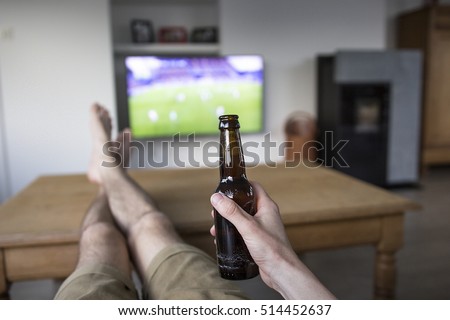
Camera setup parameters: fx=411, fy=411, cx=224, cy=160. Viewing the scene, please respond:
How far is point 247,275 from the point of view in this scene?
0.19m

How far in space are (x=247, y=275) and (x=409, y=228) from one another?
113cm

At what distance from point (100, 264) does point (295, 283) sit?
0.28 metres

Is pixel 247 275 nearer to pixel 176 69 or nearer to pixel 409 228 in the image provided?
pixel 176 69

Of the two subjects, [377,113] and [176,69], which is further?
[377,113]

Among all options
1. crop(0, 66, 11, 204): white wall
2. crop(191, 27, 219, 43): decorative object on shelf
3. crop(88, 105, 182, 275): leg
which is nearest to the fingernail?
crop(88, 105, 182, 275): leg

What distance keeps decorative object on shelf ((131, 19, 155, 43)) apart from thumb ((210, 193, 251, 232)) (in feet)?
5.10

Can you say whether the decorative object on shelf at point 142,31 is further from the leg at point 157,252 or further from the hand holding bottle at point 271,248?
the hand holding bottle at point 271,248

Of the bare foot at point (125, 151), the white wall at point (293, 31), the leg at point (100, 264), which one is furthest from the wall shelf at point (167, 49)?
the leg at point (100, 264)

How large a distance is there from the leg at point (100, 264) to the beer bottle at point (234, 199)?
20 cm

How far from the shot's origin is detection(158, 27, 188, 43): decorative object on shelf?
6.15 ft

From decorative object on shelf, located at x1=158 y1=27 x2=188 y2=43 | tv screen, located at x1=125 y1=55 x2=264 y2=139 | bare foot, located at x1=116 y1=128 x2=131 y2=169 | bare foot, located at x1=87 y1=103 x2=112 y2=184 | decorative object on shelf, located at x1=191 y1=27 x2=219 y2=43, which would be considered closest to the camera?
tv screen, located at x1=125 y1=55 x2=264 y2=139

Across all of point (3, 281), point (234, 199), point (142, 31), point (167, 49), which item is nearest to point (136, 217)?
point (3, 281)

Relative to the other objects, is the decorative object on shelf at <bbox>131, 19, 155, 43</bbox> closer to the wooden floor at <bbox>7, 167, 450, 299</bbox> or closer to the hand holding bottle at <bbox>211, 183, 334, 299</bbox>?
the wooden floor at <bbox>7, 167, 450, 299</bbox>
